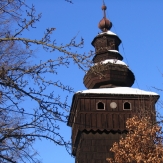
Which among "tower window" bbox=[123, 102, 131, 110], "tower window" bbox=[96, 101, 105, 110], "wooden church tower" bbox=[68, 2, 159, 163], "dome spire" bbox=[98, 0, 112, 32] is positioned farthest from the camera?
"dome spire" bbox=[98, 0, 112, 32]

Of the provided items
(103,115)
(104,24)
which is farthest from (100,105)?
(104,24)

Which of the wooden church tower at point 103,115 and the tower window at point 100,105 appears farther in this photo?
the tower window at point 100,105

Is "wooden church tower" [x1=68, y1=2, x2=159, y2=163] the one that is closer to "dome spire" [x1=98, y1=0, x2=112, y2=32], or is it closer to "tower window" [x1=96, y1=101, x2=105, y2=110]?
"tower window" [x1=96, y1=101, x2=105, y2=110]

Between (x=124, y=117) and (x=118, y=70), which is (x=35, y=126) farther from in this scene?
(x=118, y=70)

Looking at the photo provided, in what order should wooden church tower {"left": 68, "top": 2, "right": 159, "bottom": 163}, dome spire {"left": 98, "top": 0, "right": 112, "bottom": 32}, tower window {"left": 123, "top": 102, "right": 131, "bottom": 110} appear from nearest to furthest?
wooden church tower {"left": 68, "top": 2, "right": 159, "bottom": 163} → tower window {"left": 123, "top": 102, "right": 131, "bottom": 110} → dome spire {"left": 98, "top": 0, "right": 112, "bottom": 32}

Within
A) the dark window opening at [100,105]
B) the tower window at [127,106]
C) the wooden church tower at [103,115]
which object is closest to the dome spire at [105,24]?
the wooden church tower at [103,115]

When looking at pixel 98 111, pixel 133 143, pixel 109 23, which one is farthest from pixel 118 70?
pixel 133 143

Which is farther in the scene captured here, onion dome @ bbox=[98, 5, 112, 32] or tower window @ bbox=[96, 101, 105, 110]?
onion dome @ bbox=[98, 5, 112, 32]

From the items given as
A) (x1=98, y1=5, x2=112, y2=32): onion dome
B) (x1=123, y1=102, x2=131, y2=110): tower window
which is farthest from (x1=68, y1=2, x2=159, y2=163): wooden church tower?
(x1=98, y1=5, x2=112, y2=32): onion dome

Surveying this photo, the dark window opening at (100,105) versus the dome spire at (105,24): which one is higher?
the dome spire at (105,24)

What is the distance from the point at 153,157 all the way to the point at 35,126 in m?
12.2

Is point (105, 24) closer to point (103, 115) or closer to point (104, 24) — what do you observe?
point (104, 24)

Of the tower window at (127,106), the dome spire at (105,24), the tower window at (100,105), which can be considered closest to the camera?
the tower window at (100,105)

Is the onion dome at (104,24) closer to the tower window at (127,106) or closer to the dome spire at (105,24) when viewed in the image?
the dome spire at (105,24)
